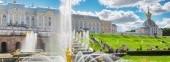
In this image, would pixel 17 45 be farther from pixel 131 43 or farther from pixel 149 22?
pixel 149 22

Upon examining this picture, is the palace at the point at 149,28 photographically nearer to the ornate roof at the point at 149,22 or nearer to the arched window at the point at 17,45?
the ornate roof at the point at 149,22

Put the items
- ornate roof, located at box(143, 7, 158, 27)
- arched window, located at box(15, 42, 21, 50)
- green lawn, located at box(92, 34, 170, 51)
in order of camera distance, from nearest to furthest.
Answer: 1. green lawn, located at box(92, 34, 170, 51)
2. arched window, located at box(15, 42, 21, 50)
3. ornate roof, located at box(143, 7, 158, 27)

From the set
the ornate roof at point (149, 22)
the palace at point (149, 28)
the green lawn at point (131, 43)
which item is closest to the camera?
the green lawn at point (131, 43)

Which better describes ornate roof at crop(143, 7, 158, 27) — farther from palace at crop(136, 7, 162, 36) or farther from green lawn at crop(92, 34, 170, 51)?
green lawn at crop(92, 34, 170, 51)

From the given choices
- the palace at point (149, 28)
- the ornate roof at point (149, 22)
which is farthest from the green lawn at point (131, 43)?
the ornate roof at point (149, 22)

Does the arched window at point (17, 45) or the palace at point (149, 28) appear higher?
the palace at point (149, 28)

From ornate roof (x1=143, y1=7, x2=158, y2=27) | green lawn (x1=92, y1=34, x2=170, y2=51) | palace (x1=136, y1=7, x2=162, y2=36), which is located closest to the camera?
green lawn (x1=92, y1=34, x2=170, y2=51)

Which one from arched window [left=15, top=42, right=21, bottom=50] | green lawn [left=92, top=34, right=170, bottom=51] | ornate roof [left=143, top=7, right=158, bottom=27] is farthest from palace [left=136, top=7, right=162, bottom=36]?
arched window [left=15, top=42, right=21, bottom=50]

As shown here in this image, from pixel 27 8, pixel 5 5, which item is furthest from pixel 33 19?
pixel 5 5

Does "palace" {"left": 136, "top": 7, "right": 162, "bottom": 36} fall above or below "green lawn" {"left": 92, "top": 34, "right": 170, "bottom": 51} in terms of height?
above

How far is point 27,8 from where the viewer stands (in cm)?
7856

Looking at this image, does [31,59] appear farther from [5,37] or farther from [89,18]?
[89,18]

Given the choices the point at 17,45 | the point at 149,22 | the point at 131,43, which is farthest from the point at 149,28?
the point at 17,45

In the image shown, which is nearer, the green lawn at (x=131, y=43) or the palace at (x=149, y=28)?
the green lawn at (x=131, y=43)
